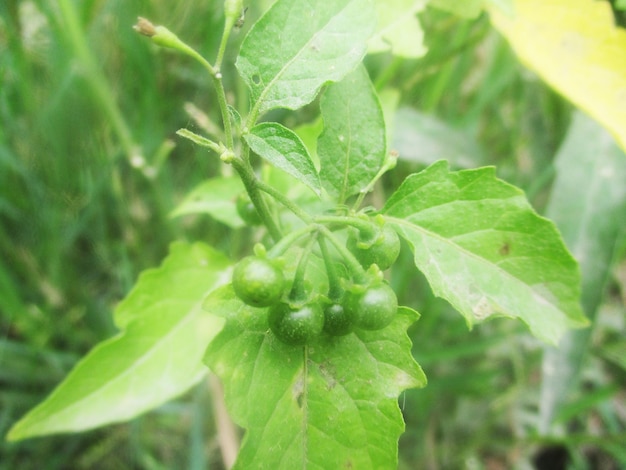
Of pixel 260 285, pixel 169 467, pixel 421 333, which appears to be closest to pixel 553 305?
pixel 260 285

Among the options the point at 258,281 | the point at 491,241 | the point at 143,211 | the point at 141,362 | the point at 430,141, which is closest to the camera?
the point at 258,281

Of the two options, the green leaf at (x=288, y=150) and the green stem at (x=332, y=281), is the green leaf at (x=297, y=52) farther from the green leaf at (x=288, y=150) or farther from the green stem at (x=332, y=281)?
the green stem at (x=332, y=281)

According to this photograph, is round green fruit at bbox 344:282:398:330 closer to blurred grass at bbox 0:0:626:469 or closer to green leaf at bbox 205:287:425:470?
green leaf at bbox 205:287:425:470

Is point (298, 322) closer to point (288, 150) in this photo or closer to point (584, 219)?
point (288, 150)

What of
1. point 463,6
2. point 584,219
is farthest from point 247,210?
point 584,219

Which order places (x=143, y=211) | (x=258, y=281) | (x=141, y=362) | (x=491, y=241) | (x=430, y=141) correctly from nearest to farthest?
1. (x=258, y=281)
2. (x=491, y=241)
3. (x=141, y=362)
4. (x=430, y=141)
5. (x=143, y=211)

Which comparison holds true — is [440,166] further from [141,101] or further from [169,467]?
[169,467]

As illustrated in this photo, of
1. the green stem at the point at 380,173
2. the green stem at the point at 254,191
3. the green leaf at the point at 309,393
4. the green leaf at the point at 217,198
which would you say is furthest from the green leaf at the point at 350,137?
the green leaf at the point at 217,198

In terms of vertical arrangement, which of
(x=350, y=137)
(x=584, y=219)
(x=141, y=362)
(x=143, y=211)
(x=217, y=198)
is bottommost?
(x=143, y=211)
